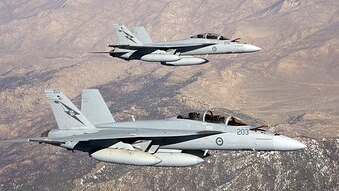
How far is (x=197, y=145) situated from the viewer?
40.7 m

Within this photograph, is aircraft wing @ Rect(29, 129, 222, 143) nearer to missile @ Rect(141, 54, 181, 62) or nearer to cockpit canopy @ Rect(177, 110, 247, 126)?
cockpit canopy @ Rect(177, 110, 247, 126)

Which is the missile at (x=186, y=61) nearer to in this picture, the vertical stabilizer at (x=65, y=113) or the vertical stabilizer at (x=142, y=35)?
the vertical stabilizer at (x=142, y=35)

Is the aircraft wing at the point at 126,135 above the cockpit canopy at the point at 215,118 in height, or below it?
below

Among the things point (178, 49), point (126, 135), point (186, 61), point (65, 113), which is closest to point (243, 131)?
point (126, 135)

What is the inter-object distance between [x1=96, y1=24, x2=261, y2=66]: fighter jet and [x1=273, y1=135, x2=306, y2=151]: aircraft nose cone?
93.3 feet

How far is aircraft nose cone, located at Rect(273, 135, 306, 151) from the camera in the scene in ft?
119

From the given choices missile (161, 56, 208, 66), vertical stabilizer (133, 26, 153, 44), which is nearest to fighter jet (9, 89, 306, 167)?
missile (161, 56, 208, 66)

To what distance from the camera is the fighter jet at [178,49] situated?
212ft

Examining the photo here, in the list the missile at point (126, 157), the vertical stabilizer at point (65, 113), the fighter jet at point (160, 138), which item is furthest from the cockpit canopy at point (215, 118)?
the vertical stabilizer at point (65, 113)

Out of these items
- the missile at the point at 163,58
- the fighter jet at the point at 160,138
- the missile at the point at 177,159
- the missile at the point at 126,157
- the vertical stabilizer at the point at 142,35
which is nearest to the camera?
the fighter jet at the point at 160,138

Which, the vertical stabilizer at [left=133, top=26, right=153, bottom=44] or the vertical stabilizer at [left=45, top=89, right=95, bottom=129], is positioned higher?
the vertical stabilizer at [left=133, top=26, right=153, bottom=44]

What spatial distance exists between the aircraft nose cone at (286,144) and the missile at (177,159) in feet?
20.6

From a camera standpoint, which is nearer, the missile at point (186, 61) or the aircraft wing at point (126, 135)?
the aircraft wing at point (126, 135)

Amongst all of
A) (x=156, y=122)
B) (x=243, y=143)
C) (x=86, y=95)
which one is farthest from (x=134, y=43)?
(x=243, y=143)
